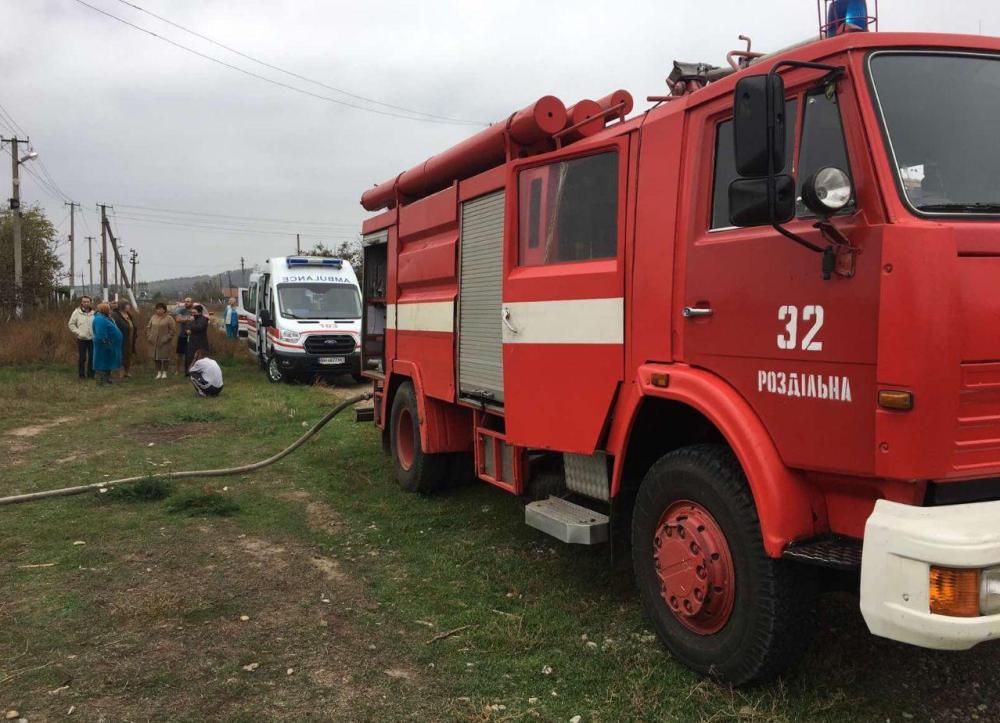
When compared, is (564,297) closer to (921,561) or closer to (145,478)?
(921,561)

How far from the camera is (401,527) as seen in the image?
19.5 feet

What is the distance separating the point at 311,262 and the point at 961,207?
15736 mm

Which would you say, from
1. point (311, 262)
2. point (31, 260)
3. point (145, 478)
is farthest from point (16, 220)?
point (145, 478)

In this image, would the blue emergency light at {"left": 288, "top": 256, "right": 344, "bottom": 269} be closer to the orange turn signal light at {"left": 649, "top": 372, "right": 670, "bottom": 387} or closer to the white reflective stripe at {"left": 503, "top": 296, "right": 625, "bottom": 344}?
the white reflective stripe at {"left": 503, "top": 296, "right": 625, "bottom": 344}

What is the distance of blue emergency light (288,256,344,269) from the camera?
55.9ft

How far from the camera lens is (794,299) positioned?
2908 mm

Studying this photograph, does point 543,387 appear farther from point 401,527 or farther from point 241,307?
point 241,307

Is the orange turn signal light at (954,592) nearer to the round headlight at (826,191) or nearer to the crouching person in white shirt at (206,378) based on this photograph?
the round headlight at (826,191)

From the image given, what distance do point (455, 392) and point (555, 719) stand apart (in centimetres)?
296

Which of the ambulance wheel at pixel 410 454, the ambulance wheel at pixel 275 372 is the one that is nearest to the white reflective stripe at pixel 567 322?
the ambulance wheel at pixel 410 454

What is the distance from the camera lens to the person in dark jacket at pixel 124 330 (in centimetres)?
1595

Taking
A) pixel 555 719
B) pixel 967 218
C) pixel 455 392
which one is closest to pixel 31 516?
pixel 455 392

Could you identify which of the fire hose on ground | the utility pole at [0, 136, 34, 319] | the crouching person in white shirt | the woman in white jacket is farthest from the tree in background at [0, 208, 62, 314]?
the fire hose on ground

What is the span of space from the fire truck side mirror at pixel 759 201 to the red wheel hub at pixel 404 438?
4552 mm
